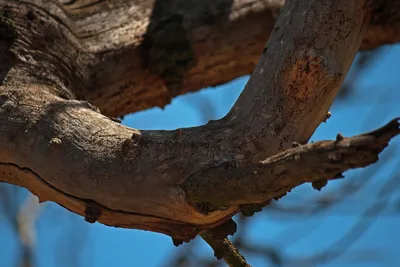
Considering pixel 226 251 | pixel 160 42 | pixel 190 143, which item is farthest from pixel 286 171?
pixel 160 42

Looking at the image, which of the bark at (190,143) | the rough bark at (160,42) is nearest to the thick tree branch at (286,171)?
the bark at (190,143)

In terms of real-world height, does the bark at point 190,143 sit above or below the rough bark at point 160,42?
below

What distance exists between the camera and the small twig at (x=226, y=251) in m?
1.34

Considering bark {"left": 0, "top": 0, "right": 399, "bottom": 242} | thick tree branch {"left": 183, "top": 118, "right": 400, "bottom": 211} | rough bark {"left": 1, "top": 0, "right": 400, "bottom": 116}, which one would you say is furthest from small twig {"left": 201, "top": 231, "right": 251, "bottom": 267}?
rough bark {"left": 1, "top": 0, "right": 400, "bottom": 116}

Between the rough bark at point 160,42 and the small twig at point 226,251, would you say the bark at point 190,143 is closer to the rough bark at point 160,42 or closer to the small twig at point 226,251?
the small twig at point 226,251

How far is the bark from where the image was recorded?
1.20 m

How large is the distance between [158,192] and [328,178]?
382 mm

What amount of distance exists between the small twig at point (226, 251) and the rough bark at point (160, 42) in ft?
2.31

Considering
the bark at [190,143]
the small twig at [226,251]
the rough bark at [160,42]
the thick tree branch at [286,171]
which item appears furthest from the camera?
the rough bark at [160,42]

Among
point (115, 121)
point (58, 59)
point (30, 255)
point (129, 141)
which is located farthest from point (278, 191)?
point (30, 255)

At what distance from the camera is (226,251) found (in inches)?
53.9

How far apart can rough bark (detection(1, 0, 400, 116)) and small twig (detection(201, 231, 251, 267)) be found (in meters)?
0.70

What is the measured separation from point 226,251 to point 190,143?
28 centimetres

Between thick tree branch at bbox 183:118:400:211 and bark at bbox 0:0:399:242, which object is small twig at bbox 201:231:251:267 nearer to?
bark at bbox 0:0:399:242
